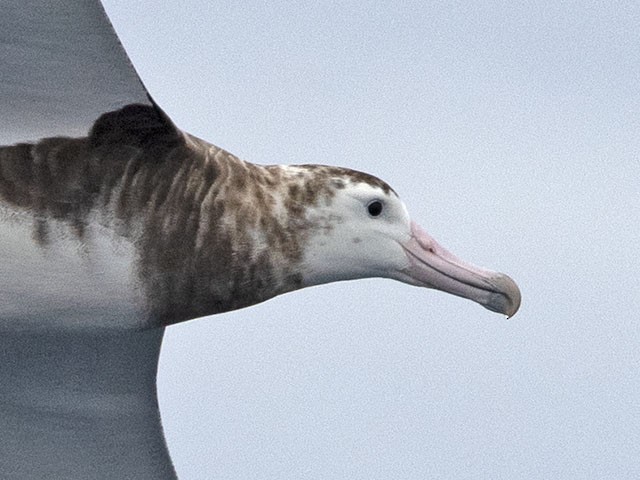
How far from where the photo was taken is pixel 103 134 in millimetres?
11648

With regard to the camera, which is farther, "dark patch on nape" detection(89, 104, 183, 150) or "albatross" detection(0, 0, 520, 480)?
"dark patch on nape" detection(89, 104, 183, 150)

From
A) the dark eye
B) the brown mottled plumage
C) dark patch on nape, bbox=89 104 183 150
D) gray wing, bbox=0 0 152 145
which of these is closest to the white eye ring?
the dark eye

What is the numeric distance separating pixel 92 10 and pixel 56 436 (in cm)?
366

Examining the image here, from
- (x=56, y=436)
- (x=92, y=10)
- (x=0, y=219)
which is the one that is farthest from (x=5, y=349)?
(x=92, y=10)

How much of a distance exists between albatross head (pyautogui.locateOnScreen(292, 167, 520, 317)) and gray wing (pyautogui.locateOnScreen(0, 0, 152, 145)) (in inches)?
48.1

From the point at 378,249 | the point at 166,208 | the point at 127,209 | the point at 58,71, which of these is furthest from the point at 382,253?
the point at 58,71

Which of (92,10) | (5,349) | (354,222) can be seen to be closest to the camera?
(92,10)

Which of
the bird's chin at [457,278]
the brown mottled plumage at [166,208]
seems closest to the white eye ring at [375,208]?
the bird's chin at [457,278]

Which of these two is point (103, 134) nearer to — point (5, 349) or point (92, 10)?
point (92, 10)

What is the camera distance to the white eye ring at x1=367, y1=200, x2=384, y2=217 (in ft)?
39.4

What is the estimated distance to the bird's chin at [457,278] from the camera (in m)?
12.2

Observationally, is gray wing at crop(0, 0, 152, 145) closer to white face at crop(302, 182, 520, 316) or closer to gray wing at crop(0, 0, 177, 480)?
gray wing at crop(0, 0, 177, 480)

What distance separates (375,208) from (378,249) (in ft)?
0.78

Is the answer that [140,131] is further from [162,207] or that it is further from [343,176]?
[343,176]
